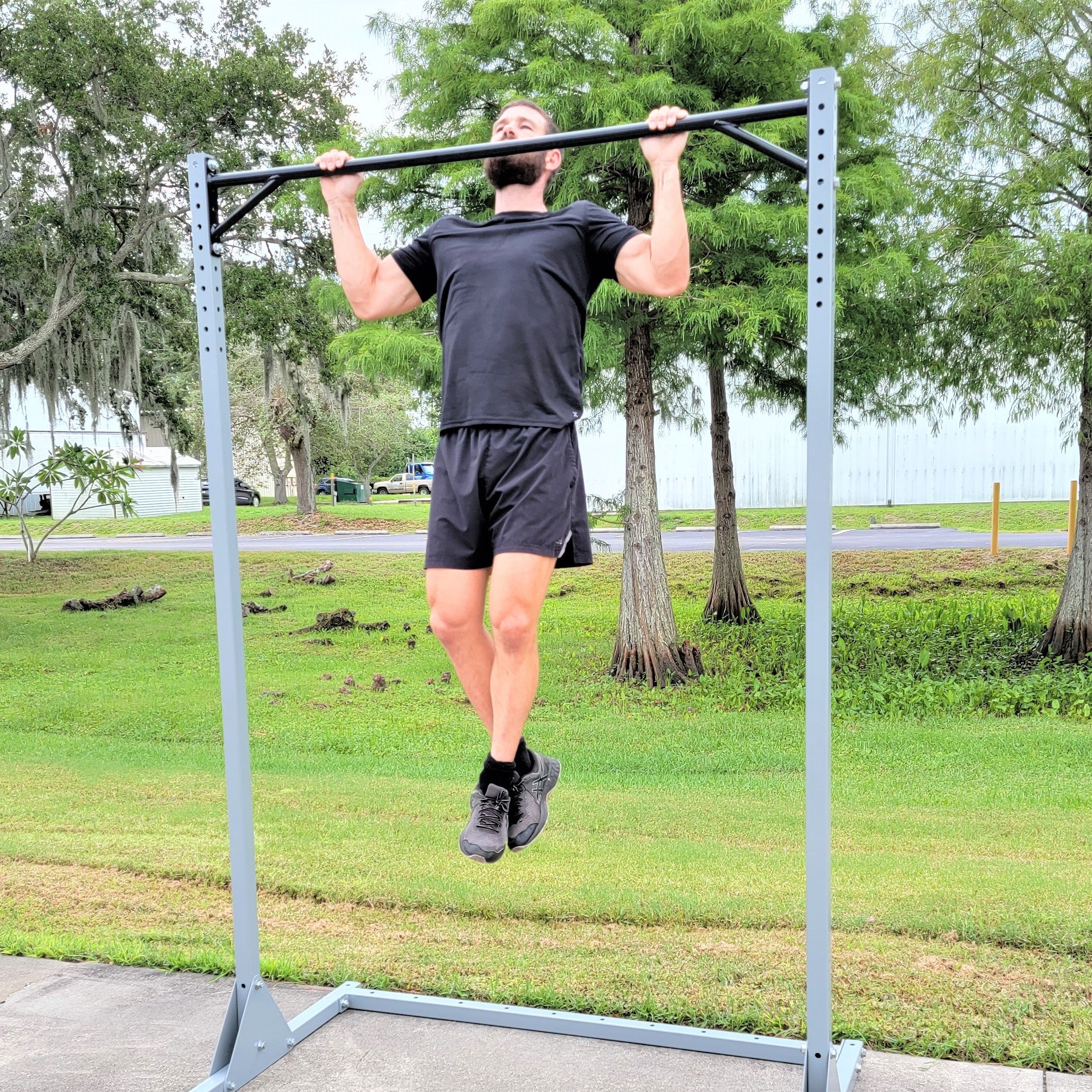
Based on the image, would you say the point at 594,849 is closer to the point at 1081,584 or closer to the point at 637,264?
the point at 637,264

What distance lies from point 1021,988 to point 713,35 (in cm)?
599

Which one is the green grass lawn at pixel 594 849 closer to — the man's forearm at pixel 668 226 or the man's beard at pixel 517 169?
the man's forearm at pixel 668 226

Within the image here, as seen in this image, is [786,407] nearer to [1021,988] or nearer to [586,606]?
[586,606]

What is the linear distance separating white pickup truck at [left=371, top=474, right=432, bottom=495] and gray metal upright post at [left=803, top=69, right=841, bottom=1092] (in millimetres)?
23040

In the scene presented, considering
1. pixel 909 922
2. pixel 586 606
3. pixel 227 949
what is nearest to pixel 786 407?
pixel 586 606

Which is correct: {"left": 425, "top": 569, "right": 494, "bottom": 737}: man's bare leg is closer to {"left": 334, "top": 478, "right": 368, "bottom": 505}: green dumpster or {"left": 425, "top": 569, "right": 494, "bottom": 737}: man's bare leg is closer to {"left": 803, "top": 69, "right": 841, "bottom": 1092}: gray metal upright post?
{"left": 803, "top": 69, "right": 841, "bottom": 1092}: gray metal upright post

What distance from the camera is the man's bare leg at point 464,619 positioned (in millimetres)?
2666

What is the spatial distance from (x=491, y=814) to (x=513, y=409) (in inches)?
39.0

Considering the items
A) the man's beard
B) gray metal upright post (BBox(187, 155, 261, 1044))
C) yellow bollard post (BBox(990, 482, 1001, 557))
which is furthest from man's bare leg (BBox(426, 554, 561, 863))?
yellow bollard post (BBox(990, 482, 1001, 557))

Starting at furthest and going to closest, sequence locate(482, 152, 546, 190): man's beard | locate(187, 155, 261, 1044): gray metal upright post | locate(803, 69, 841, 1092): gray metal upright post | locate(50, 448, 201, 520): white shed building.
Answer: locate(50, 448, 201, 520): white shed building < locate(187, 155, 261, 1044): gray metal upright post < locate(482, 152, 546, 190): man's beard < locate(803, 69, 841, 1092): gray metal upright post

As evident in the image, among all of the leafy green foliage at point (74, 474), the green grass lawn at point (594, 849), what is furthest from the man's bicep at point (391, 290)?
the leafy green foliage at point (74, 474)

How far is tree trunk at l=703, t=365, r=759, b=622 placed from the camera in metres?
10.1

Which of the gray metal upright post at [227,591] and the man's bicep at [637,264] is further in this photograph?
the gray metal upright post at [227,591]

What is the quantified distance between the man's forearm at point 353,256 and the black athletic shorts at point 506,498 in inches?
17.7
